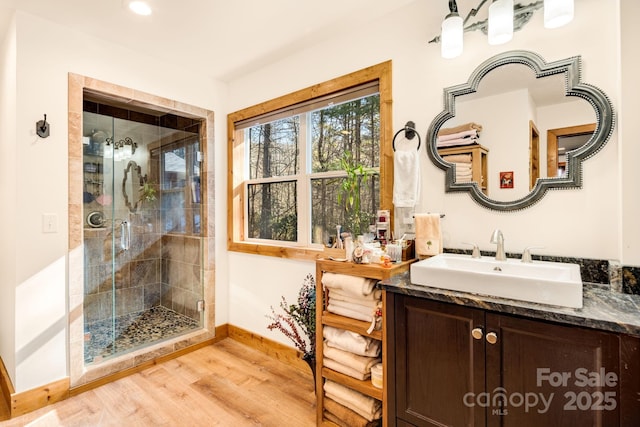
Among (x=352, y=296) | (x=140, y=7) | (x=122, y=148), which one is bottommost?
(x=352, y=296)

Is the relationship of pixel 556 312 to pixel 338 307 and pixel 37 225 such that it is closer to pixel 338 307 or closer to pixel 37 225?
pixel 338 307

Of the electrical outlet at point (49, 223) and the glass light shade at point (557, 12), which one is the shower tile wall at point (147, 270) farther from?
the glass light shade at point (557, 12)

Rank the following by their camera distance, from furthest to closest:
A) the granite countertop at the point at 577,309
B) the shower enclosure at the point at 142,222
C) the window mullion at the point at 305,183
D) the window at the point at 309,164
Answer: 1. the shower enclosure at the point at 142,222
2. the window mullion at the point at 305,183
3. the window at the point at 309,164
4. the granite countertop at the point at 577,309

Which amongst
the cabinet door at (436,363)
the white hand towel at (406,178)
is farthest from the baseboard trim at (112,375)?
the white hand towel at (406,178)

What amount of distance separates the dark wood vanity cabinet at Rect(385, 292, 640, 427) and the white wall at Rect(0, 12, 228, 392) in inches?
85.3

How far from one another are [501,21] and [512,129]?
0.51 meters

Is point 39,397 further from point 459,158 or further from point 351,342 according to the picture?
point 459,158

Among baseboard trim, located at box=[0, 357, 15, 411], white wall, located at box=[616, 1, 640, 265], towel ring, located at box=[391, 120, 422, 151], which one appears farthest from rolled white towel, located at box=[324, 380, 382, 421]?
baseboard trim, located at box=[0, 357, 15, 411]

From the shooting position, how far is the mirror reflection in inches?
59.3

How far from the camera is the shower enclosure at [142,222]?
286cm

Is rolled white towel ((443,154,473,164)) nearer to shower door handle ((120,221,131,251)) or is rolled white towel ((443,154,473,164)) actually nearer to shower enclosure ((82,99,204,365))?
shower enclosure ((82,99,204,365))

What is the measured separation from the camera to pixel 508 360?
1151mm

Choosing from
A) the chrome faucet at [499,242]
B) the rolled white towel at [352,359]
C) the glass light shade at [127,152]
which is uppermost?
the glass light shade at [127,152]

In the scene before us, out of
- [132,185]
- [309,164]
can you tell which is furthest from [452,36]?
[132,185]
